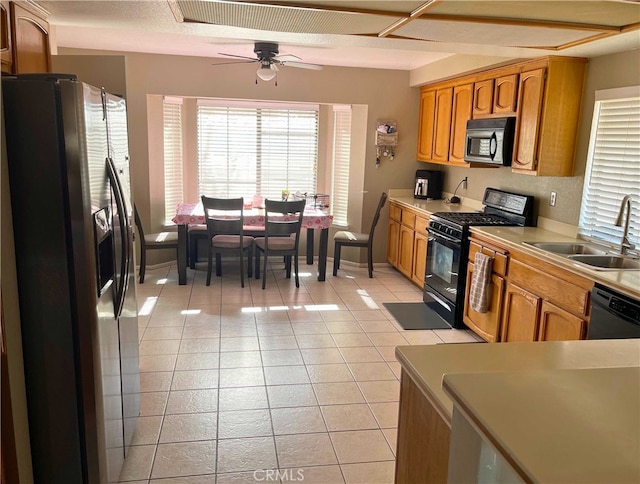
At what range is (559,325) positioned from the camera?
304 centimetres

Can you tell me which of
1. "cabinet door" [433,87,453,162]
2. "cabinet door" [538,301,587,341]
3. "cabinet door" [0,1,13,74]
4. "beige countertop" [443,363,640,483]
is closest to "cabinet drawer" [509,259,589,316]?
"cabinet door" [538,301,587,341]

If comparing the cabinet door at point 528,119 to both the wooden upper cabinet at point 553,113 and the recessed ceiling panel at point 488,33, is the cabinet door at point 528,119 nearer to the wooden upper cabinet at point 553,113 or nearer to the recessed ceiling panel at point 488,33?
the wooden upper cabinet at point 553,113

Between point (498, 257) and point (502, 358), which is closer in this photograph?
point (502, 358)

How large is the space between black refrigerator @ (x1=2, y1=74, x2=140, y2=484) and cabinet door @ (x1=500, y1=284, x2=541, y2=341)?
2536mm

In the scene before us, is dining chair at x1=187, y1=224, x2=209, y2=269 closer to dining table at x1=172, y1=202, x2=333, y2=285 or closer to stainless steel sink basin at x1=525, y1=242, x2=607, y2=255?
dining table at x1=172, y1=202, x2=333, y2=285

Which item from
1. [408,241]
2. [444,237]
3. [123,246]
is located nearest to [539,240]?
[444,237]

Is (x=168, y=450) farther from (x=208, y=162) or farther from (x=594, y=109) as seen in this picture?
(x=208, y=162)

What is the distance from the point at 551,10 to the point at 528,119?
159cm

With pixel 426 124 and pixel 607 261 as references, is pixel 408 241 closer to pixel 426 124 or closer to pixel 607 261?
pixel 426 124

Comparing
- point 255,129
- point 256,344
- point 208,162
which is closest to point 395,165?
point 255,129

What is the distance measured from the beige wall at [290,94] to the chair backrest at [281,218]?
1153mm

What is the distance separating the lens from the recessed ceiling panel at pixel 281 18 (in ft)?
8.13

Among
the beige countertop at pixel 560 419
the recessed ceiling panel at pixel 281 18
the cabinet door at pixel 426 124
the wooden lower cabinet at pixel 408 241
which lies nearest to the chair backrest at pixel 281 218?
the wooden lower cabinet at pixel 408 241

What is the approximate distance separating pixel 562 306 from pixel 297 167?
4.16 m
